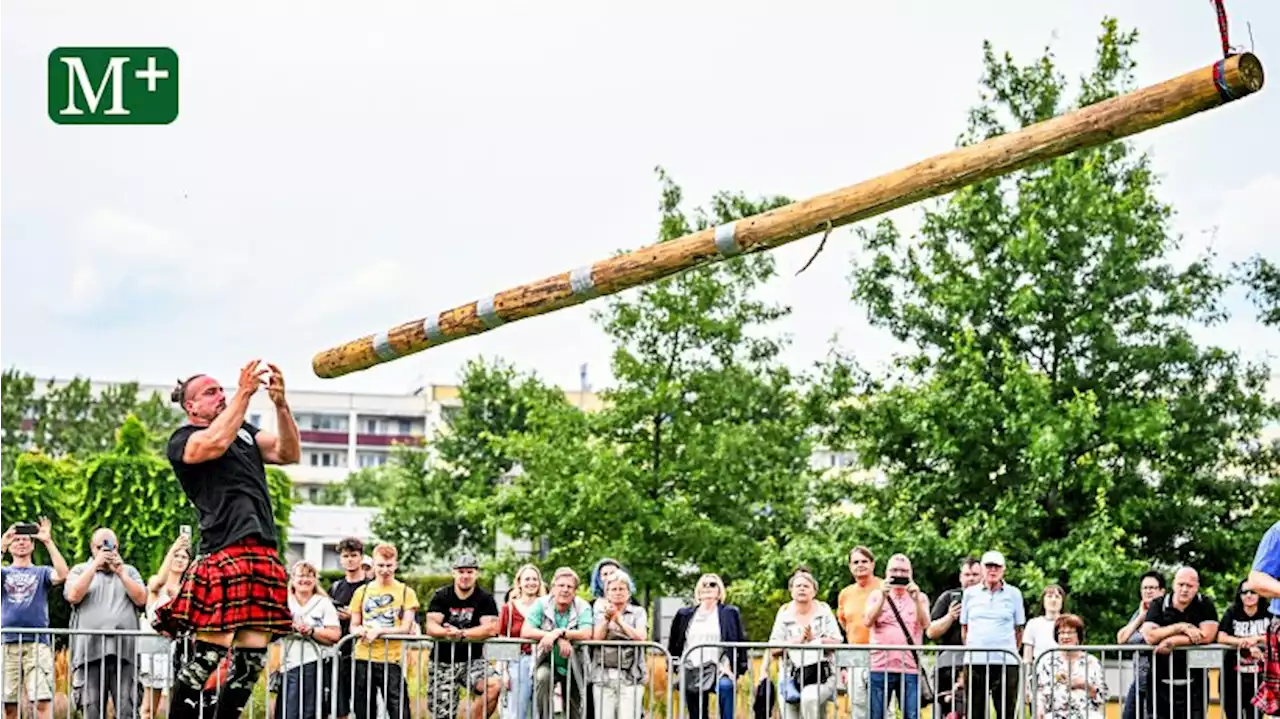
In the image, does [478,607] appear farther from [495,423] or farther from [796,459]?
[495,423]

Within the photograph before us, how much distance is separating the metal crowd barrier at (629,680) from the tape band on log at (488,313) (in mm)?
2222

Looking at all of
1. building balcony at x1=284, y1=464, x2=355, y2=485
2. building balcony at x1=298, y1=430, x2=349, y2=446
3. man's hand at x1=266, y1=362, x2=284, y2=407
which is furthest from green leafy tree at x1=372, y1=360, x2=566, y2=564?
building balcony at x1=298, y1=430, x2=349, y2=446

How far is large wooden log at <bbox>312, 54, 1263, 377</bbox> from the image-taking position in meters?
5.63

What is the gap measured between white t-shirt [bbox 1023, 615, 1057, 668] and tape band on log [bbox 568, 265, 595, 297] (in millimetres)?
4402

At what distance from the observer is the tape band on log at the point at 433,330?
7137 millimetres

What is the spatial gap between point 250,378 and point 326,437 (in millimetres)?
92347

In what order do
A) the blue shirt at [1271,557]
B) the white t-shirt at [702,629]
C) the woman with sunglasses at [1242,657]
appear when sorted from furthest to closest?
the white t-shirt at [702,629] < the woman with sunglasses at [1242,657] < the blue shirt at [1271,557]

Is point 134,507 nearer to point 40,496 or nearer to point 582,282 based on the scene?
point 40,496

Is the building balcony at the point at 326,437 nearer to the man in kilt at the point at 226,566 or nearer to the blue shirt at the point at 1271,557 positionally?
the blue shirt at the point at 1271,557

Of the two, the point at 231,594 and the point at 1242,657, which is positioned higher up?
the point at 231,594

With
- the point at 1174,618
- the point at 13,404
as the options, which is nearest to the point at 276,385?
the point at 1174,618

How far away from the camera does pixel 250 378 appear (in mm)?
5531

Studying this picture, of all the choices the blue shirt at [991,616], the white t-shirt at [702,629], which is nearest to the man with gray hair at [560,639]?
the white t-shirt at [702,629]

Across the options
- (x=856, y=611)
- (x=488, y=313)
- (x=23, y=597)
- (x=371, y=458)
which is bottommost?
(x=856, y=611)
